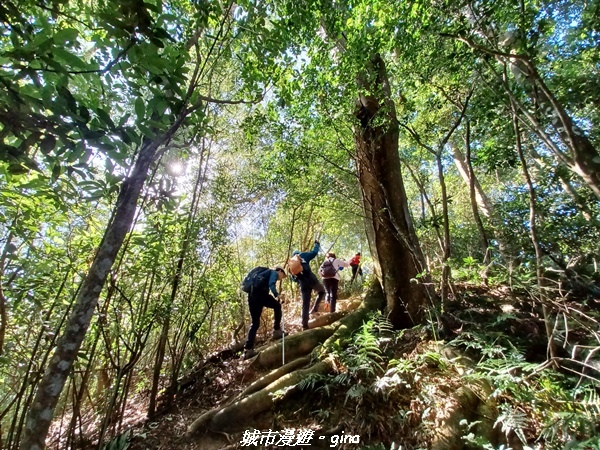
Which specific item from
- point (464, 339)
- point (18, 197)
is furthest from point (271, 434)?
point (18, 197)

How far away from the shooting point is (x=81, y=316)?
234 centimetres

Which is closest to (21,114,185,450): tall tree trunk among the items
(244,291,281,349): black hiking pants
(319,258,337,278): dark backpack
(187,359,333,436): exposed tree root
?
(187,359,333,436): exposed tree root

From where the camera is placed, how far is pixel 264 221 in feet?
30.8

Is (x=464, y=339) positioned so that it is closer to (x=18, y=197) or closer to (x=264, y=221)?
(x=18, y=197)

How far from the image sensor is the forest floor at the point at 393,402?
9.89 ft

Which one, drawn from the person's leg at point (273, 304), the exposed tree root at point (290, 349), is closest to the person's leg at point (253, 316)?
the person's leg at point (273, 304)

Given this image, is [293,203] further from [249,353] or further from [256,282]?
[249,353]

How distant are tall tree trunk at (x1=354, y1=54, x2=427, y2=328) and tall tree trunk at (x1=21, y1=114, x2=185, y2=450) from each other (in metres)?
3.51

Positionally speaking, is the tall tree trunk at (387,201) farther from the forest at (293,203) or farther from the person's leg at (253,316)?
the person's leg at (253,316)

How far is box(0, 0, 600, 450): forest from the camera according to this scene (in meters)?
2.14

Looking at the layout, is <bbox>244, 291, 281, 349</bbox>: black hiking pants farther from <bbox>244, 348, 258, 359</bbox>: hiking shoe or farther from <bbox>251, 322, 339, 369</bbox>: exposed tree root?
<bbox>251, 322, 339, 369</bbox>: exposed tree root

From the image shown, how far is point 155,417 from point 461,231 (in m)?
8.81

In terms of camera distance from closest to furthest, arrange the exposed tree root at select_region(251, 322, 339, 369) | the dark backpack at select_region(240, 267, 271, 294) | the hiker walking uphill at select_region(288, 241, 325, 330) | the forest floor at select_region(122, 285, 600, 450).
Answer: the forest floor at select_region(122, 285, 600, 450) < the exposed tree root at select_region(251, 322, 339, 369) < the dark backpack at select_region(240, 267, 271, 294) < the hiker walking uphill at select_region(288, 241, 325, 330)

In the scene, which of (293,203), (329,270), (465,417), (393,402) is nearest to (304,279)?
(329,270)
